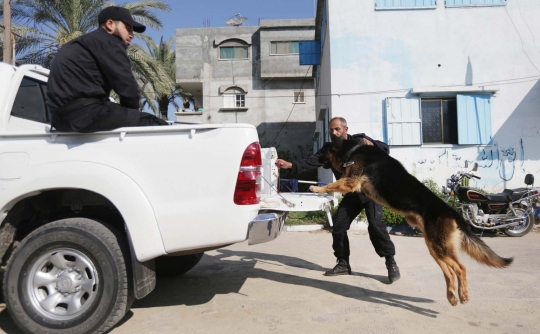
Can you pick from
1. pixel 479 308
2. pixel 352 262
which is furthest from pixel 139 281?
pixel 352 262

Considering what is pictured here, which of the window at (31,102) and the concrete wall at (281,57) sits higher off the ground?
the concrete wall at (281,57)

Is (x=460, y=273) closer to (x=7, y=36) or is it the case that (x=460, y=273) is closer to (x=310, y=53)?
(x=7, y=36)

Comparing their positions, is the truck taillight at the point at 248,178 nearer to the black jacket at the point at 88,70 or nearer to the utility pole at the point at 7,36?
the black jacket at the point at 88,70

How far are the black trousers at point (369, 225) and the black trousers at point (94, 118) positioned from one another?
2.67m

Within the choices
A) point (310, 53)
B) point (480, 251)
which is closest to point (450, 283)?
point (480, 251)

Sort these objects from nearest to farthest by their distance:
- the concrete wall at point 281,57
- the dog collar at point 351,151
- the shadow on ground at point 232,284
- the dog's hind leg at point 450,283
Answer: the dog's hind leg at point 450,283, the shadow on ground at point 232,284, the dog collar at point 351,151, the concrete wall at point 281,57

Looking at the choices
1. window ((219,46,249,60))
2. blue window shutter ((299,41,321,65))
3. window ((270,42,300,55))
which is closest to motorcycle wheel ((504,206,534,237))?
blue window shutter ((299,41,321,65))

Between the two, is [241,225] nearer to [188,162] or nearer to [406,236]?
[188,162]

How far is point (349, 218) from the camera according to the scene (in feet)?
15.6

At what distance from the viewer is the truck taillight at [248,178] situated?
9.92ft

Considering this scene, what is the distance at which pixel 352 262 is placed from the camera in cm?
557

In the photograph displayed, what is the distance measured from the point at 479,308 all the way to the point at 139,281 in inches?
116

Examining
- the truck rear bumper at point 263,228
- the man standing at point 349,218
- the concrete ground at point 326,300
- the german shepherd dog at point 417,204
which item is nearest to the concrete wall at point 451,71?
the concrete ground at point 326,300

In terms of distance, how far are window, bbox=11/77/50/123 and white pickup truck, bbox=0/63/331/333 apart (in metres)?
0.71
